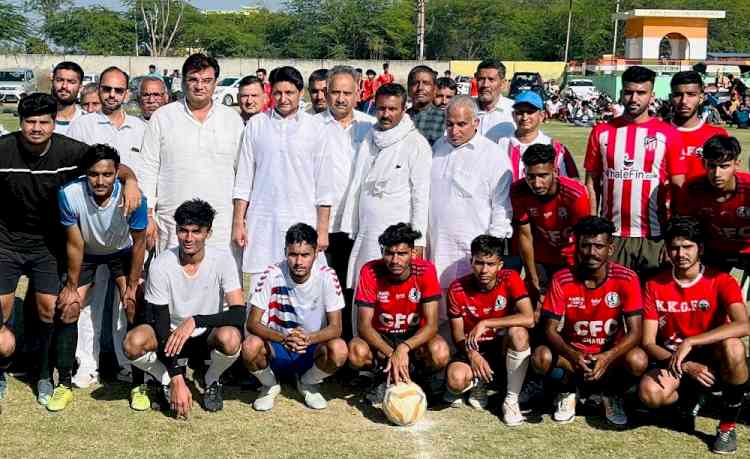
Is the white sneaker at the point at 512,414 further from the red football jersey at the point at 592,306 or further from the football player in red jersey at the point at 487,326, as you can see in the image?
the red football jersey at the point at 592,306

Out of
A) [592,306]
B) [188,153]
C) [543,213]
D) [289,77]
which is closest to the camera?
[592,306]

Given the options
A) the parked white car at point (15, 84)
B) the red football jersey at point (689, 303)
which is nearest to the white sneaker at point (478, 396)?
the red football jersey at point (689, 303)

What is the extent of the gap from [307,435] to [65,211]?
203 centimetres

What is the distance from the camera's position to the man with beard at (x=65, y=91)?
655 centimetres

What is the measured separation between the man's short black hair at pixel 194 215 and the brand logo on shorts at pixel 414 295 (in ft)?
4.44

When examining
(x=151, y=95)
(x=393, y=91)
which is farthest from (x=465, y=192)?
(x=151, y=95)

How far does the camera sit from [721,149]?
5.27 meters

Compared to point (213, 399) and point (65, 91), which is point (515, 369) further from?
point (65, 91)

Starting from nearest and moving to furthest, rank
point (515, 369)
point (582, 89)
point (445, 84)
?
point (515, 369), point (445, 84), point (582, 89)

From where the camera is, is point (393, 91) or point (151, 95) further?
point (151, 95)

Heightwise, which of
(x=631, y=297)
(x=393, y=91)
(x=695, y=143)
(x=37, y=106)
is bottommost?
(x=631, y=297)

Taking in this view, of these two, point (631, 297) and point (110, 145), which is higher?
point (110, 145)

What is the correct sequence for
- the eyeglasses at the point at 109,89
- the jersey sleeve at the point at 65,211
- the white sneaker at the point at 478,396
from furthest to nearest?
the eyeglasses at the point at 109,89 < the white sneaker at the point at 478,396 < the jersey sleeve at the point at 65,211

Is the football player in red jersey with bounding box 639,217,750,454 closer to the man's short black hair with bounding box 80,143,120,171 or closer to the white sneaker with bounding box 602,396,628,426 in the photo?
the white sneaker with bounding box 602,396,628,426
